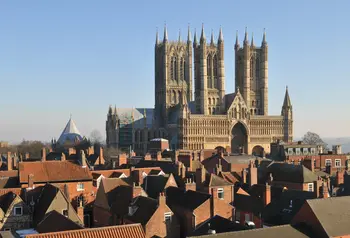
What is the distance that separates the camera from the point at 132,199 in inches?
1604

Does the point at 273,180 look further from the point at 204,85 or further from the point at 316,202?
the point at 204,85

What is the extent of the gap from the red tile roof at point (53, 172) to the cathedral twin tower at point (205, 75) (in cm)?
8222

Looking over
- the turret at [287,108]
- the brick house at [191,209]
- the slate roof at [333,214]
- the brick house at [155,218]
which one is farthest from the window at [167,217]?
the turret at [287,108]

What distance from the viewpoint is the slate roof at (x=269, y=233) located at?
89.9ft

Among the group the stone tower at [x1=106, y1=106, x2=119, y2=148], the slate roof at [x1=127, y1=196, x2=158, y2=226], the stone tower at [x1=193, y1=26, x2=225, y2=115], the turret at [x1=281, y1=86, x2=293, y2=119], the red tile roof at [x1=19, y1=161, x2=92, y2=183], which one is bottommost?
the slate roof at [x1=127, y1=196, x2=158, y2=226]

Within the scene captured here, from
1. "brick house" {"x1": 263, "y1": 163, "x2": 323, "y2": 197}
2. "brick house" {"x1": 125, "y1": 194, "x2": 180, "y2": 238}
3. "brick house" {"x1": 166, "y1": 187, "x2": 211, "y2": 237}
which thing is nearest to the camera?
"brick house" {"x1": 125, "y1": 194, "x2": 180, "y2": 238}

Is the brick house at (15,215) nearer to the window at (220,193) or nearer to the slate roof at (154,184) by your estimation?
the slate roof at (154,184)

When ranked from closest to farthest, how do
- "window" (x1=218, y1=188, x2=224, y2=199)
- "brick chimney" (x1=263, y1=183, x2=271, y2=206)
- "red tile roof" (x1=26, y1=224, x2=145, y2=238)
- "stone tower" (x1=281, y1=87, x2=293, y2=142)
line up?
"red tile roof" (x1=26, y1=224, x2=145, y2=238)
"window" (x1=218, y1=188, x2=224, y2=199)
"brick chimney" (x1=263, y1=183, x2=271, y2=206)
"stone tower" (x1=281, y1=87, x2=293, y2=142)

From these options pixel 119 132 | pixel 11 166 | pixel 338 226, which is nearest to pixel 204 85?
pixel 119 132

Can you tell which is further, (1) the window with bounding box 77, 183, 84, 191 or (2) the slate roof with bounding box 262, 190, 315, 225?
(1) the window with bounding box 77, 183, 84, 191

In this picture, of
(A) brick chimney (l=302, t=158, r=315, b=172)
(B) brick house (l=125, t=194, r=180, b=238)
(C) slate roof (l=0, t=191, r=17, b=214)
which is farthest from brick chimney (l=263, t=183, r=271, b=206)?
(C) slate roof (l=0, t=191, r=17, b=214)

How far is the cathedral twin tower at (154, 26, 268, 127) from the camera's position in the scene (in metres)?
138

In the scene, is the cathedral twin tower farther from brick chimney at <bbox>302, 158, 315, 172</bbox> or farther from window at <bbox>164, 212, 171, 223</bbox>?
window at <bbox>164, 212, 171, 223</bbox>

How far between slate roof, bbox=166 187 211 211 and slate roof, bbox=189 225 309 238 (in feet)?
31.8
